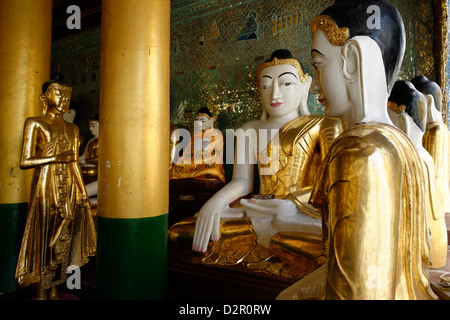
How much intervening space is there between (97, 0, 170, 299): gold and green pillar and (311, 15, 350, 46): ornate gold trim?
3.87 ft

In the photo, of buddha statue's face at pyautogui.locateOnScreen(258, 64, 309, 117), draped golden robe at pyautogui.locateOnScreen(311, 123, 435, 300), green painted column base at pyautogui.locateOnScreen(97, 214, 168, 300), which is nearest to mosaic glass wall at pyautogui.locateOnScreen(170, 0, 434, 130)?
buddha statue's face at pyautogui.locateOnScreen(258, 64, 309, 117)

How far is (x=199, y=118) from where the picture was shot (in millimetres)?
3938

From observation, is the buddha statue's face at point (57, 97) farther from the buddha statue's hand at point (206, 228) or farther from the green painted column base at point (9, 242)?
the buddha statue's hand at point (206, 228)

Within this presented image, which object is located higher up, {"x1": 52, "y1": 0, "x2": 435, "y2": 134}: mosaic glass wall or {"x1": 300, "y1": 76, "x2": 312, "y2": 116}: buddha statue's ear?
{"x1": 52, "y1": 0, "x2": 435, "y2": 134}: mosaic glass wall

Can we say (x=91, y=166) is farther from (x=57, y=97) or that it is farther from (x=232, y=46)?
(x=232, y=46)

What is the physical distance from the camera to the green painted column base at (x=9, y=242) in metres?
2.78

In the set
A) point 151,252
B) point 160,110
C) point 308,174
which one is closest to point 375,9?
point 160,110

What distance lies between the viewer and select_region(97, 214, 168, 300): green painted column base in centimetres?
180

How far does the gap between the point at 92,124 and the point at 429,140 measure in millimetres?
4541

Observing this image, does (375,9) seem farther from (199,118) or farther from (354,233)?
(199,118)

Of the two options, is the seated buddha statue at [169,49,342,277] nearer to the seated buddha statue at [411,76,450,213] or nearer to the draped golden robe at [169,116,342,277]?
the draped golden robe at [169,116,342,277]

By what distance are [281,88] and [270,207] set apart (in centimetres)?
129

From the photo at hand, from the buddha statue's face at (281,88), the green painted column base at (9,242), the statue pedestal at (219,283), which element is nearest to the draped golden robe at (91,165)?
the green painted column base at (9,242)

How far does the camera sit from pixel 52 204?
234cm
